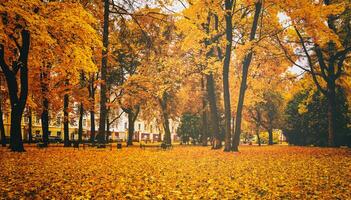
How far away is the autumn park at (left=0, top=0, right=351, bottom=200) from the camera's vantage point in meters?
9.48

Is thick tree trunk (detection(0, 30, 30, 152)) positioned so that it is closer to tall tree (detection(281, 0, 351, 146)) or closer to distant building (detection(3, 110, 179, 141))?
tall tree (detection(281, 0, 351, 146))

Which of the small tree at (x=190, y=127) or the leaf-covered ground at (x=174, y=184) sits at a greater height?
the small tree at (x=190, y=127)

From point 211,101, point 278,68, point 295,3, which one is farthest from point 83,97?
point 295,3

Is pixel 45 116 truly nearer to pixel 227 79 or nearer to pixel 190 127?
pixel 227 79

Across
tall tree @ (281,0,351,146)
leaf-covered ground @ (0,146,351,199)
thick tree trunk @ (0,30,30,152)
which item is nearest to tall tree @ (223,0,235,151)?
tall tree @ (281,0,351,146)

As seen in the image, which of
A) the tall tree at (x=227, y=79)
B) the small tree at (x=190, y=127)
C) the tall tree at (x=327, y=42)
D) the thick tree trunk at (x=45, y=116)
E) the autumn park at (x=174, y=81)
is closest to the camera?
the autumn park at (x=174, y=81)

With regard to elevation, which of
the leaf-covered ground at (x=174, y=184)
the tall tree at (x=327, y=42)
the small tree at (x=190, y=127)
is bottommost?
the leaf-covered ground at (x=174, y=184)

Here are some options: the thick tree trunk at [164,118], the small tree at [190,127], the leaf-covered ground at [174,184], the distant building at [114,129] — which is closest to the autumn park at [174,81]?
the leaf-covered ground at [174,184]

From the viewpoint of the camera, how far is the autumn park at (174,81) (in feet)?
31.1

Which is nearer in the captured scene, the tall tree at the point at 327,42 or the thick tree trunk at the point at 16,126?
the thick tree trunk at the point at 16,126

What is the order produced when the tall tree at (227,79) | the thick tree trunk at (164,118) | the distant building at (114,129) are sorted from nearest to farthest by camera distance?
the tall tree at (227,79) → the thick tree trunk at (164,118) → the distant building at (114,129)

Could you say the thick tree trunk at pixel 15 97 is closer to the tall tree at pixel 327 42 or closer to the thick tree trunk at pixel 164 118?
the tall tree at pixel 327 42

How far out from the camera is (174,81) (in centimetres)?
3197

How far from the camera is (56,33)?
60.8ft
